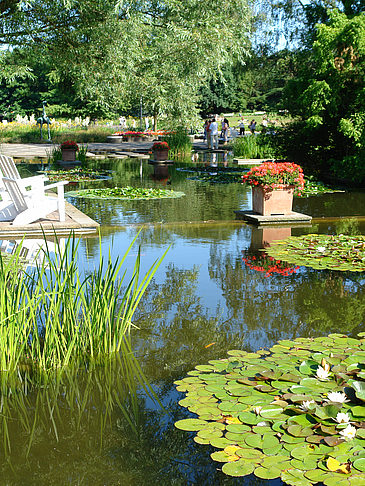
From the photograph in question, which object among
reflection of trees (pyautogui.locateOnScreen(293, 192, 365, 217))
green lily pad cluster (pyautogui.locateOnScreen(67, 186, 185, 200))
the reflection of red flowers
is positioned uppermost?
green lily pad cluster (pyautogui.locateOnScreen(67, 186, 185, 200))

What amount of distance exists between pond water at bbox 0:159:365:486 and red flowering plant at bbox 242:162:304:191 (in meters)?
0.84

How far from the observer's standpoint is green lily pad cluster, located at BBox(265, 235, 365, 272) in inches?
309

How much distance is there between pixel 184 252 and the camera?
8.59 meters

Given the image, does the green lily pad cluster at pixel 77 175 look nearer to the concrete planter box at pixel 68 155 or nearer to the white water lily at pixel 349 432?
the concrete planter box at pixel 68 155

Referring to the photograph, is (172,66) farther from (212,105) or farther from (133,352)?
(212,105)

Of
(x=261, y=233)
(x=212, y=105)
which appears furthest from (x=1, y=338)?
(x=212, y=105)

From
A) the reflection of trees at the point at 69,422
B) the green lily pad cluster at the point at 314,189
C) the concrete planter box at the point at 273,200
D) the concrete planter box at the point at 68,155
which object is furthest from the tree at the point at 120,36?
the reflection of trees at the point at 69,422

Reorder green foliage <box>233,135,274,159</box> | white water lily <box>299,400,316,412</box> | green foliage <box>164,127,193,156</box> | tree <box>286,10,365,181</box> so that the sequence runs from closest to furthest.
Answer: white water lily <box>299,400,316,412</box> → tree <box>286,10,365,181</box> → green foliage <box>233,135,274,159</box> → green foliage <box>164,127,193,156</box>

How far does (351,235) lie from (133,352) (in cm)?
598

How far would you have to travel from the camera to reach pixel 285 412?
3.74 m

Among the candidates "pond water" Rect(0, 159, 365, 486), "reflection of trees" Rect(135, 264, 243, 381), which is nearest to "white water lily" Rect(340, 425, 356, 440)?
"pond water" Rect(0, 159, 365, 486)

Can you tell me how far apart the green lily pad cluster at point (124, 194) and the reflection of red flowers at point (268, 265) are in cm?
641

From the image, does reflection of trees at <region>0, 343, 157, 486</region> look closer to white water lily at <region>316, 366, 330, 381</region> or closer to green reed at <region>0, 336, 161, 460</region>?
green reed at <region>0, 336, 161, 460</region>

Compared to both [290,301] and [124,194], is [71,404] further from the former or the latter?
[124,194]
